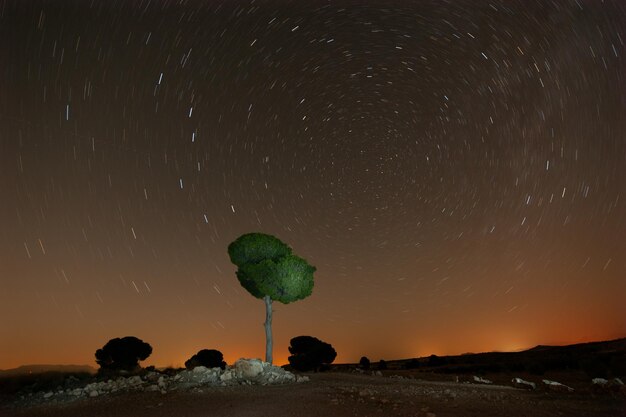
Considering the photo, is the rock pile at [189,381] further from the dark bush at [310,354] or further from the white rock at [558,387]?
the dark bush at [310,354]

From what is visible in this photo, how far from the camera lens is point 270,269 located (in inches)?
1115

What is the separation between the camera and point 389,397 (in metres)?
15.7

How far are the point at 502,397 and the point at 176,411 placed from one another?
11.4 meters

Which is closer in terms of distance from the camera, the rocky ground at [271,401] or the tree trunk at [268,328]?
the rocky ground at [271,401]

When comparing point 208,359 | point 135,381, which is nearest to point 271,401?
point 135,381

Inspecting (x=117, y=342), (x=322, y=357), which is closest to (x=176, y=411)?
(x=322, y=357)

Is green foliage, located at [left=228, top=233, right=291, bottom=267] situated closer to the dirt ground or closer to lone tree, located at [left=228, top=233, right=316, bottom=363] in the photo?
lone tree, located at [left=228, top=233, right=316, bottom=363]

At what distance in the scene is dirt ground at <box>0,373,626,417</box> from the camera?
1323 centimetres

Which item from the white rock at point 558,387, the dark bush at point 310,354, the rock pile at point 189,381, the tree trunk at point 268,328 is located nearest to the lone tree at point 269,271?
the tree trunk at point 268,328

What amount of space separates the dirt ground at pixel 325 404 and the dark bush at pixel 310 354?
90.7ft

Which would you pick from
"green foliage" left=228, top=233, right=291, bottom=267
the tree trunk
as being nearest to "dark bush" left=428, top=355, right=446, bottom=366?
the tree trunk

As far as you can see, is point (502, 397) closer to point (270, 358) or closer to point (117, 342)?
point (270, 358)

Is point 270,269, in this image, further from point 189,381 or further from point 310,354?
point 310,354

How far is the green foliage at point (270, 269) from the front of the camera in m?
28.3
